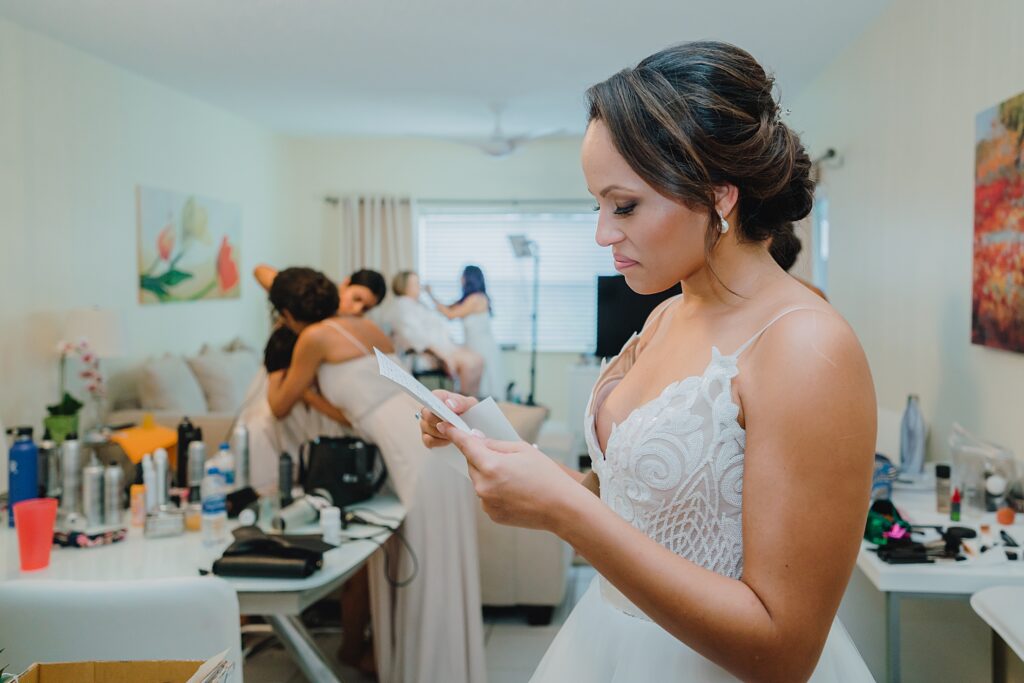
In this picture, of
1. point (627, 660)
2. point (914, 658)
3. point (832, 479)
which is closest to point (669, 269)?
point (832, 479)

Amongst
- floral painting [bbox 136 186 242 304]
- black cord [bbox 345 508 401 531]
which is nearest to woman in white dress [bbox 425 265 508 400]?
floral painting [bbox 136 186 242 304]

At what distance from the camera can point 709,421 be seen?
0.98 m

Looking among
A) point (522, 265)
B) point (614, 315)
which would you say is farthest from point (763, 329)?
point (522, 265)

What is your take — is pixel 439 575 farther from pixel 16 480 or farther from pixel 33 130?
pixel 33 130

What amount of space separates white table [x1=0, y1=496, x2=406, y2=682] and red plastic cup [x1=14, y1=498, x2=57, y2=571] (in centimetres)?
3

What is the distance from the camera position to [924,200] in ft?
11.7

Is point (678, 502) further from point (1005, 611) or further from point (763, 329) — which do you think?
point (1005, 611)

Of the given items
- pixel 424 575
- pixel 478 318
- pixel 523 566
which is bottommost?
pixel 523 566

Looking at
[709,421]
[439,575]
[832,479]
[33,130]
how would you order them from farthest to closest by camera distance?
[33,130] → [439,575] → [709,421] → [832,479]

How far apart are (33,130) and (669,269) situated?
168 inches

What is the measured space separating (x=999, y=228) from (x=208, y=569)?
241 cm

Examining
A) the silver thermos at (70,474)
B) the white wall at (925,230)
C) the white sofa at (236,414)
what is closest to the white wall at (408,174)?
the white sofa at (236,414)

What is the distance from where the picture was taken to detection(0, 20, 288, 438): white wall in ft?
13.9

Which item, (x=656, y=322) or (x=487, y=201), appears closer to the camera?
(x=656, y=322)
